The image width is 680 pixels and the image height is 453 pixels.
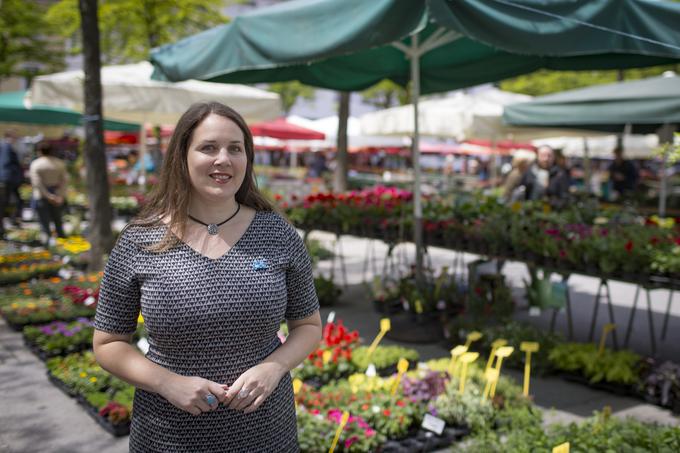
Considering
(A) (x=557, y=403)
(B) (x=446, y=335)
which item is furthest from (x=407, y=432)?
(B) (x=446, y=335)

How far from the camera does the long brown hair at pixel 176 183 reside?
1964mm

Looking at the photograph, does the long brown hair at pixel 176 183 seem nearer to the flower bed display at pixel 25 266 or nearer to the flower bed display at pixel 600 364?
the flower bed display at pixel 600 364

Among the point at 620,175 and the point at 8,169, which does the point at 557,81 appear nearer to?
the point at 620,175

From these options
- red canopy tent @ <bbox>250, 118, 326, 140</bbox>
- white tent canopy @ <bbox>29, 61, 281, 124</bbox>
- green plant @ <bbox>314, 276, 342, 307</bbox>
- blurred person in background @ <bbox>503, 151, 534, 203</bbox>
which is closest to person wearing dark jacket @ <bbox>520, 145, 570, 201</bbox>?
blurred person in background @ <bbox>503, 151, 534, 203</bbox>

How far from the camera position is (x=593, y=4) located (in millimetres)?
3984

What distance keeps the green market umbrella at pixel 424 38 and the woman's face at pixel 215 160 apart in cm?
252

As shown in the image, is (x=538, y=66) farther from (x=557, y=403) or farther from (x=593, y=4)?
(x=557, y=403)

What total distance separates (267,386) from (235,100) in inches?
314

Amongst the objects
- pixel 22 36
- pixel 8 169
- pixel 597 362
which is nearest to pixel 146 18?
pixel 8 169

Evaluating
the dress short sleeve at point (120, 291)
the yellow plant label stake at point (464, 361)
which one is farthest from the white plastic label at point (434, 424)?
the dress short sleeve at point (120, 291)

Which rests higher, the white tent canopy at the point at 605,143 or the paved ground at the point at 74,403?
the white tent canopy at the point at 605,143

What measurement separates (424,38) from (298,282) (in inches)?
205

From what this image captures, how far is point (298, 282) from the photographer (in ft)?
6.94

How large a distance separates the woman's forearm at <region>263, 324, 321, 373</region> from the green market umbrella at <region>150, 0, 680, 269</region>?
8.61ft
